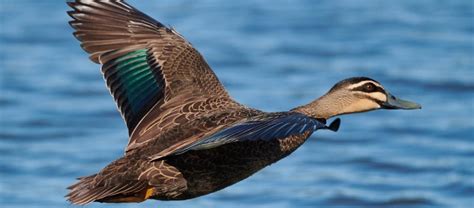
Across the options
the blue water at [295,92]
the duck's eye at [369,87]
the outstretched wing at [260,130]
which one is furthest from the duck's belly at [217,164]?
the blue water at [295,92]

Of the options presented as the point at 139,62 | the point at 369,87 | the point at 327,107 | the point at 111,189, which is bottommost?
the point at 111,189

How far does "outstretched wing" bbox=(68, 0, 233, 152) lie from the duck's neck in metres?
0.59

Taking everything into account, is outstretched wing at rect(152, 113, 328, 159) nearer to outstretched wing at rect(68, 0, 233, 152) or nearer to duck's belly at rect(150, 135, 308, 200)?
duck's belly at rect(150, 135, 308, 200)

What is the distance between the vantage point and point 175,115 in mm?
9805

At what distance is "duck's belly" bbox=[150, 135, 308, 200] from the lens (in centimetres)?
913

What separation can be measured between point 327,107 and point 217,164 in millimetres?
1045

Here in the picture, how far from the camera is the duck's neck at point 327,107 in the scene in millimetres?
9758

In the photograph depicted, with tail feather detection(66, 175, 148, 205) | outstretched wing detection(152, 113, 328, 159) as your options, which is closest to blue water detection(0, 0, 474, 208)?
tail feather detection(66, 175, 148, 205)

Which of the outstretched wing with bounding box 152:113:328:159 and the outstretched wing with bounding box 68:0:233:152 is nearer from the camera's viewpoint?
the outstretched wing with bounding box 152:113:328:159

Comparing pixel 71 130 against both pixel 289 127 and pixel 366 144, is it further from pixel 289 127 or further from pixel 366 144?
pixel 289 127

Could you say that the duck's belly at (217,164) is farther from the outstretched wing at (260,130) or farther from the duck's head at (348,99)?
the duck's head at (348,99)

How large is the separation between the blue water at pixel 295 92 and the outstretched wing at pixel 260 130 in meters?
4.25

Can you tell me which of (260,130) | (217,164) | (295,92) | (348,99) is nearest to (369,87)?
(348,99)

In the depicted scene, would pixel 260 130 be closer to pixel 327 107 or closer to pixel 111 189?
pixel 111 189
